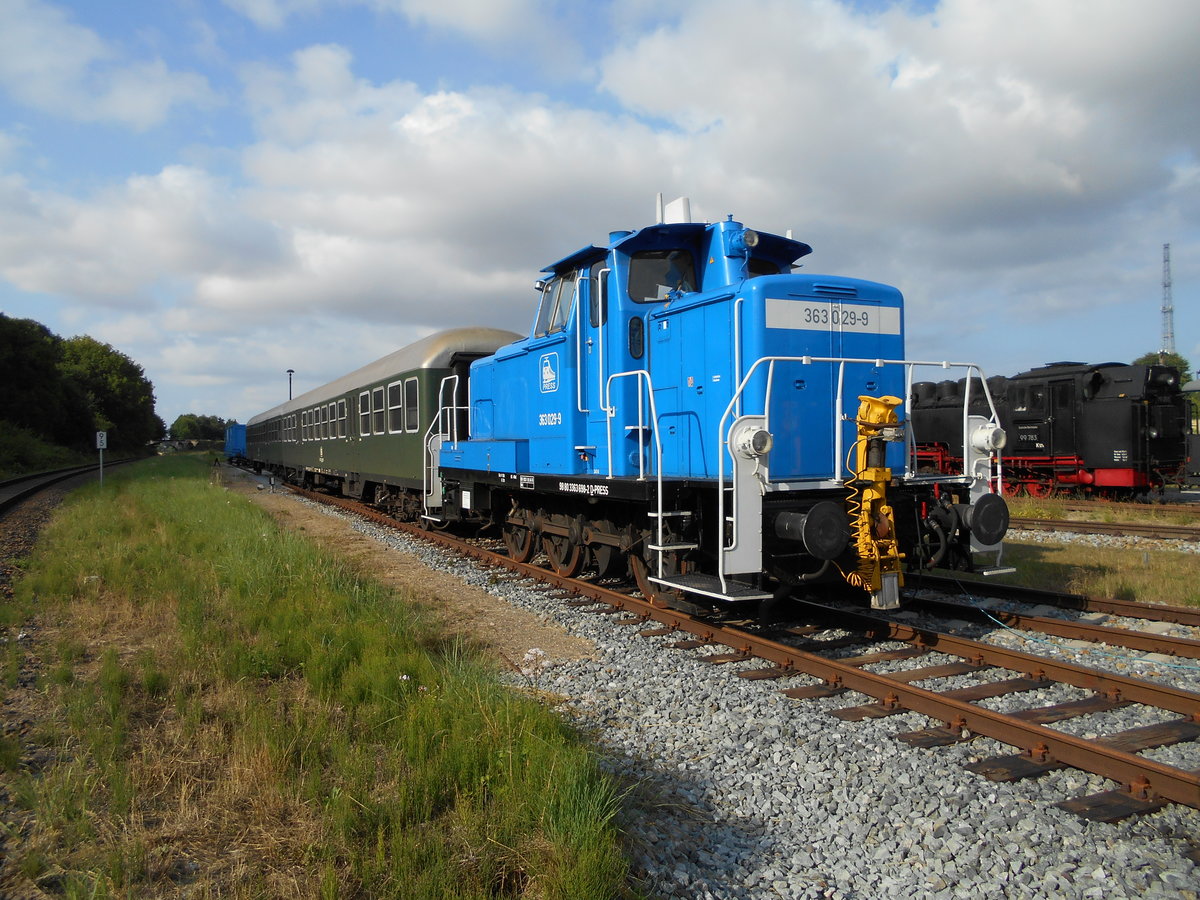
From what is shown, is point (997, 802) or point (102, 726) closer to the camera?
point (997, 802)

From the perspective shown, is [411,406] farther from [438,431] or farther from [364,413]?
[364,413]

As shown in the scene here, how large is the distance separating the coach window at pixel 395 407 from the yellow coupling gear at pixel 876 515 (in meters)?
10.2

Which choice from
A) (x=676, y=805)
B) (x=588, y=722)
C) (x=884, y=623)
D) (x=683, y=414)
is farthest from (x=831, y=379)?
(x=676, y=805)

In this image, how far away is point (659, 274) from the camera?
727 cm

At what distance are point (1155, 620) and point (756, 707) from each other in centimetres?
427

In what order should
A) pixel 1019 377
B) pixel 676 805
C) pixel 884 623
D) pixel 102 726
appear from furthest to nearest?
pixel 1019 377
pixel 884 623
pixel 102 726
pixel 676 805

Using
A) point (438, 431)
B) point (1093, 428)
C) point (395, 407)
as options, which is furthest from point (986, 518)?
point (1093, 428)

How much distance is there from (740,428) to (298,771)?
11.2ft

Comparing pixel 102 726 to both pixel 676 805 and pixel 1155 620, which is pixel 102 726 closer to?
pixel 676 805

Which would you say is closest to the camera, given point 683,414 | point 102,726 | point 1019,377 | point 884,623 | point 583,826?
point 583,826

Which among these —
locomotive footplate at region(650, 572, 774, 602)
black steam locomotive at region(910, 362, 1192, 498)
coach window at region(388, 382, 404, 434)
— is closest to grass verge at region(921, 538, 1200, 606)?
locomotive footplate at region(650, 572, 774, 602)

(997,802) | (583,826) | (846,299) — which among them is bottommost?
(997,802)

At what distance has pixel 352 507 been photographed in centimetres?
1958

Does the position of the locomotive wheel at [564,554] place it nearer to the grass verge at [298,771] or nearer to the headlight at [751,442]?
the grass verge at [298,771]
